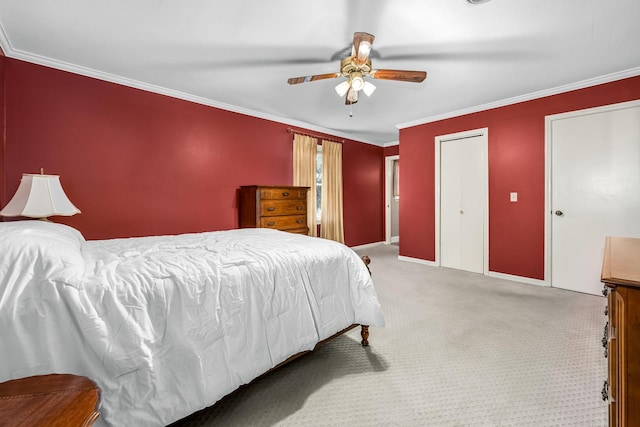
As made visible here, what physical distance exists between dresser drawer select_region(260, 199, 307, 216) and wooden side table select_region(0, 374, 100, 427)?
3277 mm

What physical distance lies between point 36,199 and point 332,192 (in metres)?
4.04

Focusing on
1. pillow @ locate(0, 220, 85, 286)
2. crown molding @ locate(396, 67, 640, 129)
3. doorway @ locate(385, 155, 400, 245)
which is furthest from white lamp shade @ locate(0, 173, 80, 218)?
doorway @ locate(385, 155, 400, 245)

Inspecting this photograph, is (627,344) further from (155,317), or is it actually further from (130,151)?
(130,151)

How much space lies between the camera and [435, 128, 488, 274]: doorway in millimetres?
4156

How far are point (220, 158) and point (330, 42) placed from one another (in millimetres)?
2242

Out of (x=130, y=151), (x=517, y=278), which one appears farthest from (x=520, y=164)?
(x=130, y=151)

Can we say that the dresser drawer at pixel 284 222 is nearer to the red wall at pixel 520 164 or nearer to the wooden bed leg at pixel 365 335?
the wooden bed leg at pixel 365 335

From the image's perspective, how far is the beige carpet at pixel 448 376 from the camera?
1467 millimetres

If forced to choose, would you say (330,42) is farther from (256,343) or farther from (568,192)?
(568,192)

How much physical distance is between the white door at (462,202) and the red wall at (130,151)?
2724 millimetres

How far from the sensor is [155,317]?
1.16 m

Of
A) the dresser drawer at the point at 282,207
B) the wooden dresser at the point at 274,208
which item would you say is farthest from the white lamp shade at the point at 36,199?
the dresser drawer at the point at 282,207

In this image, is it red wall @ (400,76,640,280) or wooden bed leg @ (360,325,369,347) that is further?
red wall @ (400,76,640,280)

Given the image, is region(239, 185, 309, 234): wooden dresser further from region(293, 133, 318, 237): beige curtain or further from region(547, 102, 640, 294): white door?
region(547, 102, 640, 294): white door
